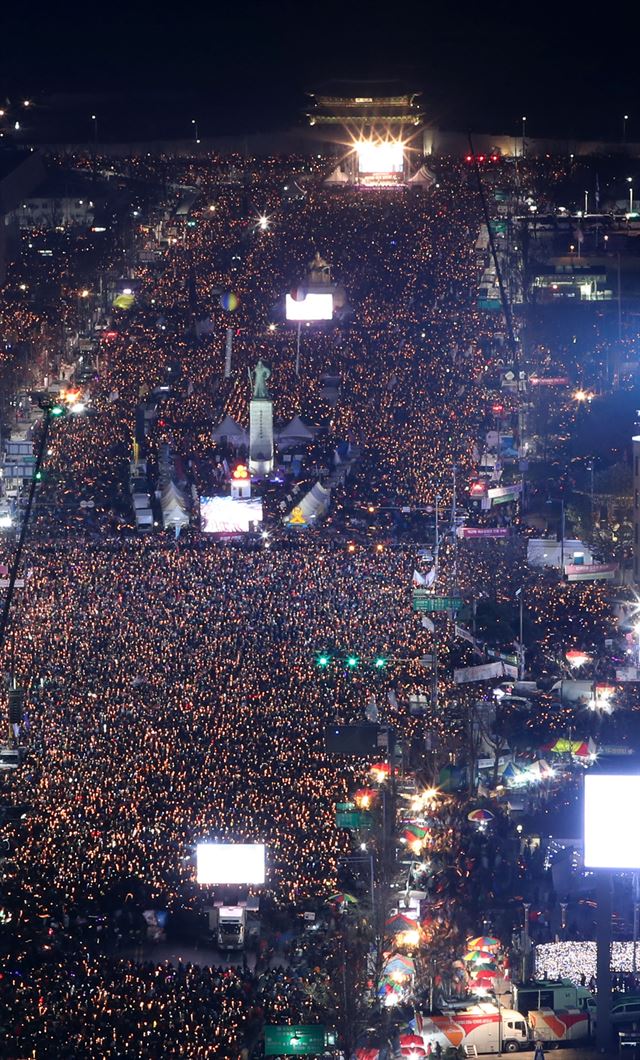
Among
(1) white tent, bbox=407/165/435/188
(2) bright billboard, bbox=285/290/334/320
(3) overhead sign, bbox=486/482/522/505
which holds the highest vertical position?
(1) white tent, bbox=407/165/435/188

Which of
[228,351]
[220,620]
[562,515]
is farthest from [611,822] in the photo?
[228,351]

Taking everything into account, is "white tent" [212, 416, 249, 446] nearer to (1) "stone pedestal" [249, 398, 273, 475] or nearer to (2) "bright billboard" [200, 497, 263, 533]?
(1) "stone pedestal" [249, 398, 273, 475]

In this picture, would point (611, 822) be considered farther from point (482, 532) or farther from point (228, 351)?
point (228, 351)

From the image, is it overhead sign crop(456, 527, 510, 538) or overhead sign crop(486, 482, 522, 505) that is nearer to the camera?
overhead sign crop(456, 527, 510, 538)

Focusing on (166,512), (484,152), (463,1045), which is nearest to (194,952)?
(463,1045)

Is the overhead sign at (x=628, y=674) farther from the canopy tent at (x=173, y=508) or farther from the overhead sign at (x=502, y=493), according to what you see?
the canopy tent at (x=173, y=508)

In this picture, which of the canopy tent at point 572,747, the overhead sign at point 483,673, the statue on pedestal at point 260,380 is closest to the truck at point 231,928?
the canopy tent at point 572,747

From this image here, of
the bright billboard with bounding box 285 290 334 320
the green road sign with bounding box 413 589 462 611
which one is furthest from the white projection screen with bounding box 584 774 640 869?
the bright billboard with bounding box 285 290 334 320

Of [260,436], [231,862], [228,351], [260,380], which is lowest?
[231,862]
